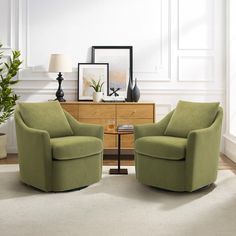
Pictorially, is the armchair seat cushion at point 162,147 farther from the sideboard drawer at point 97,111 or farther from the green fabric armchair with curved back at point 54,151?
the sideboard drawer at point 97,111

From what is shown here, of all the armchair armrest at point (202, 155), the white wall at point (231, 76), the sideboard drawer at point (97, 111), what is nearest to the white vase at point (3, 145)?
the sideboard drawer at point (97, 111)

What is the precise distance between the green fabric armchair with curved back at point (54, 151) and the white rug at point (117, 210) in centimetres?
12

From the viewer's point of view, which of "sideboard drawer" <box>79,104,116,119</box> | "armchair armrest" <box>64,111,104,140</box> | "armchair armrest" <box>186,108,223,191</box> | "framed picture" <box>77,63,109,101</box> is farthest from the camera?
"framed picture" <box>77,63,109,101</box>

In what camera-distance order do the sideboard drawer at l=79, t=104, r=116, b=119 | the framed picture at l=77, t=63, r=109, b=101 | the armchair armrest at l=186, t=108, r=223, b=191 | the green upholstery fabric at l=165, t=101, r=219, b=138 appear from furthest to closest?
1. the framed picture at l=77, t=63, r=109, b=101
2. the sideboard drawer at l=79, t=104, r=116, b=119
3. the green upholstery fabric at l=165, t=101, r=219, b=138
4. the armchair armrest at l=186, t=108, r=223, b=191

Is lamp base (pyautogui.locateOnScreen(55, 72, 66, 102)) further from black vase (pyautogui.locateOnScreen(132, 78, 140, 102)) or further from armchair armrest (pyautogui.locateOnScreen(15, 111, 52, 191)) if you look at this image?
armchair armrest (pyautogui.locateOnScreen(15, 111, 52, 191))

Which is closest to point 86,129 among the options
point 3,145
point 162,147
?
point 162,147

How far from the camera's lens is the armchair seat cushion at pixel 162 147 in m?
3.56

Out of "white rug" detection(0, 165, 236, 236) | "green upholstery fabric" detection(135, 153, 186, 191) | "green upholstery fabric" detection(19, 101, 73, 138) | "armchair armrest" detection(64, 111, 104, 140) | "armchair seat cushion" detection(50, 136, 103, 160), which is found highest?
"green upholstery fabric" detection(19, 101, 73, 138)

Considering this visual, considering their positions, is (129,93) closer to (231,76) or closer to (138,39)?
(138,39)

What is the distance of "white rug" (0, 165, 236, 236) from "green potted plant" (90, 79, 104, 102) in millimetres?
1661

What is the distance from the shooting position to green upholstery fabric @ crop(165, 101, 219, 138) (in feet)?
13.0

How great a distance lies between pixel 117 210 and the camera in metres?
3.13

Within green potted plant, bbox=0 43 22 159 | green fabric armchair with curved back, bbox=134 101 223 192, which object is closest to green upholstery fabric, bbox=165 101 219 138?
green fabric armchair with curved back, bbox=134 101 223 192

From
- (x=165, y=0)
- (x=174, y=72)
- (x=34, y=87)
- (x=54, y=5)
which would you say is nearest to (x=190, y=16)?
(x=165, y=0)
